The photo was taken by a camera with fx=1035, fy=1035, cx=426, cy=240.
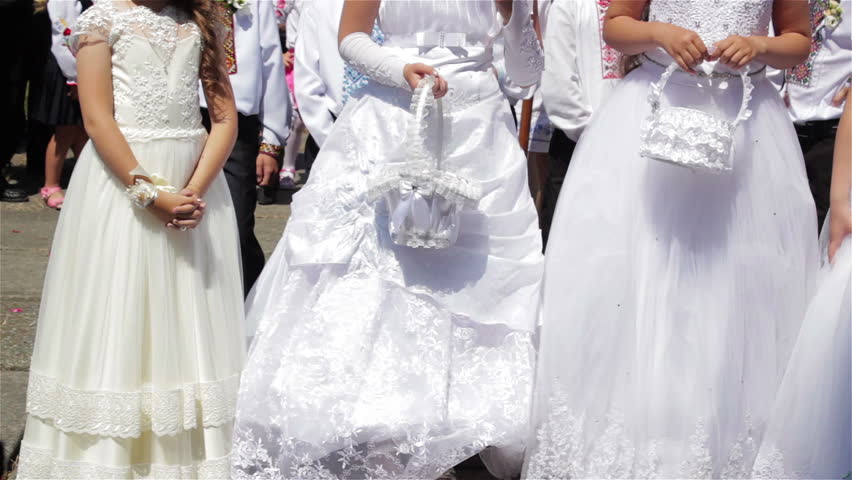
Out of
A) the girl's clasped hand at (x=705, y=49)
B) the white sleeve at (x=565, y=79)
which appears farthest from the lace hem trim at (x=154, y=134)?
the white sleeve at (x=565, y=79)

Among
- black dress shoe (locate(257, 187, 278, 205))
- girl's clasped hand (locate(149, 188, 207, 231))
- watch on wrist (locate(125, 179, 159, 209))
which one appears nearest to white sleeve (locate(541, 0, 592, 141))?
girl's clasped hand (locate(149, 188, 207, 231))

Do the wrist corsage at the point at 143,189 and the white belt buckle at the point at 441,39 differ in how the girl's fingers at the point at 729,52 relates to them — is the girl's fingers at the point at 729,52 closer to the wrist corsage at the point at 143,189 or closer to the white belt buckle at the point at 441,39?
the white belt buckle at the point at 441,39

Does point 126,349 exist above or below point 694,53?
below

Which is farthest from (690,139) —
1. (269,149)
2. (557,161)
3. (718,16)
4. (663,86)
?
(557,161)

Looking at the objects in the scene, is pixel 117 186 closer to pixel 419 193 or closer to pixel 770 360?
pixel 419 193

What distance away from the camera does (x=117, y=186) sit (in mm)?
3293

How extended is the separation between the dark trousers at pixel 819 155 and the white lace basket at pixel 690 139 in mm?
2315

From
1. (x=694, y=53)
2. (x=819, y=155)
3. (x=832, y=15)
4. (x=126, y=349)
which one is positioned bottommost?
(x=126, y=349)

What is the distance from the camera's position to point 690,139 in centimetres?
300

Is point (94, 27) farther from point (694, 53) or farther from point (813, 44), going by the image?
point (813, 44)

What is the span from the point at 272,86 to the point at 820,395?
2808 millimetres

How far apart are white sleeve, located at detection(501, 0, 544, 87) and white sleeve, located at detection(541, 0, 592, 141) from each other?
3.50ft

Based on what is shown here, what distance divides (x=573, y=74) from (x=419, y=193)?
1.86 metres

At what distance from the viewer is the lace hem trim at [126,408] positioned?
3.20m
